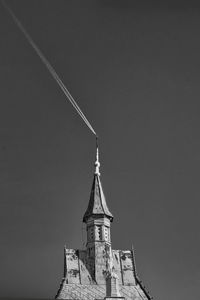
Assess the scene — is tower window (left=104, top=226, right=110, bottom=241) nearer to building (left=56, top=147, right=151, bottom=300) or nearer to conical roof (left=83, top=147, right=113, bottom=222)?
building (left=56, top=147, right=151, bottom=300)

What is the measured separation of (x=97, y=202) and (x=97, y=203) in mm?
180

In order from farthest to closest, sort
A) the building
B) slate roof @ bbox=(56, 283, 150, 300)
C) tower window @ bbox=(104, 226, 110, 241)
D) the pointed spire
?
the pointed spire < tower window @ bbox=(104, 226, 110, 241) < the building < slate roof @ bbox=(56, 283, 150, 300)

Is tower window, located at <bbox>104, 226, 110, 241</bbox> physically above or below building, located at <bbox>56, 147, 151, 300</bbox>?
above

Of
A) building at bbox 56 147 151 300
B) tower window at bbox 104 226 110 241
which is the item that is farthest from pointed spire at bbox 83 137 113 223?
tower window at bbox 104 226 110 241

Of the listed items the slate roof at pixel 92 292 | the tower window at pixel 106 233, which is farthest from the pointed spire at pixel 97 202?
the slate roof at pixel 92 292

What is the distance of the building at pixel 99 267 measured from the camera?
251 feet

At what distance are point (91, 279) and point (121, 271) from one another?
5202mm

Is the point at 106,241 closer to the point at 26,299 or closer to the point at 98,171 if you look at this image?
the point at 98,171

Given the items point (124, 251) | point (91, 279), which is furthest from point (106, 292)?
point (124, 251)

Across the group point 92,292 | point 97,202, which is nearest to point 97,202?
point 97,202

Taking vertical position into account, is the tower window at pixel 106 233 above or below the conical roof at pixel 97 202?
below

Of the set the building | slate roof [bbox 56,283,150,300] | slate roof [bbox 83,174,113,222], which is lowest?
slate roof [bbox 56,283,150,300]

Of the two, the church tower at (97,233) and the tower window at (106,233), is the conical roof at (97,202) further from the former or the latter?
the tower window at (106,233)

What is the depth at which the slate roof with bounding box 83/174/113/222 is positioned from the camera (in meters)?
82.2
